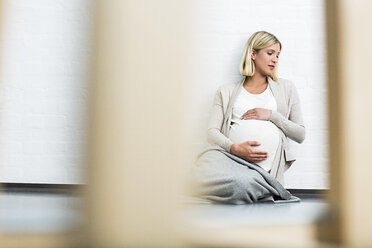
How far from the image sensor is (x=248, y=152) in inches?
58.9

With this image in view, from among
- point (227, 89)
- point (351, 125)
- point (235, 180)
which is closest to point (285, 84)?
point (227, 89)

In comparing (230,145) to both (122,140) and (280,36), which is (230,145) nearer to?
(280,36)

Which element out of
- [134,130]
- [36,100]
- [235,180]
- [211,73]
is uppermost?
[211,73]

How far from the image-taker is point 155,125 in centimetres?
8

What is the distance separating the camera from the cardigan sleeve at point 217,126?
156 centimetres

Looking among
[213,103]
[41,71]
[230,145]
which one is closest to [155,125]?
[230,145]

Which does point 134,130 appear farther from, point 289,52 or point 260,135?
point 289,52

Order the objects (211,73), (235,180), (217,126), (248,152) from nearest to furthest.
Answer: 1. (235,180)
2. (248,152)
3. (217,126)
4. (211,73)

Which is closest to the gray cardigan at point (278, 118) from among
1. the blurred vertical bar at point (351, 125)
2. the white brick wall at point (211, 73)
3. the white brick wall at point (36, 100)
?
the white brick wall at point (211, 73)

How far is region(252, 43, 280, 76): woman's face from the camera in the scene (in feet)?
5.42

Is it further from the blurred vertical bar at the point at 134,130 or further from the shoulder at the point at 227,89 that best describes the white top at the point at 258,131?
the blurred vertical bar at the point at 134,130

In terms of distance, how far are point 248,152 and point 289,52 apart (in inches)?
24.4

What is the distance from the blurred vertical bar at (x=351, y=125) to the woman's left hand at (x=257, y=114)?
1491mm

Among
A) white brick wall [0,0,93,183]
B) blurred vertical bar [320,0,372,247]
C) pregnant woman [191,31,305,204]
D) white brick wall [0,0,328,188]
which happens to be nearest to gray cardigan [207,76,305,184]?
pregnant woman [191,31,305,204]
